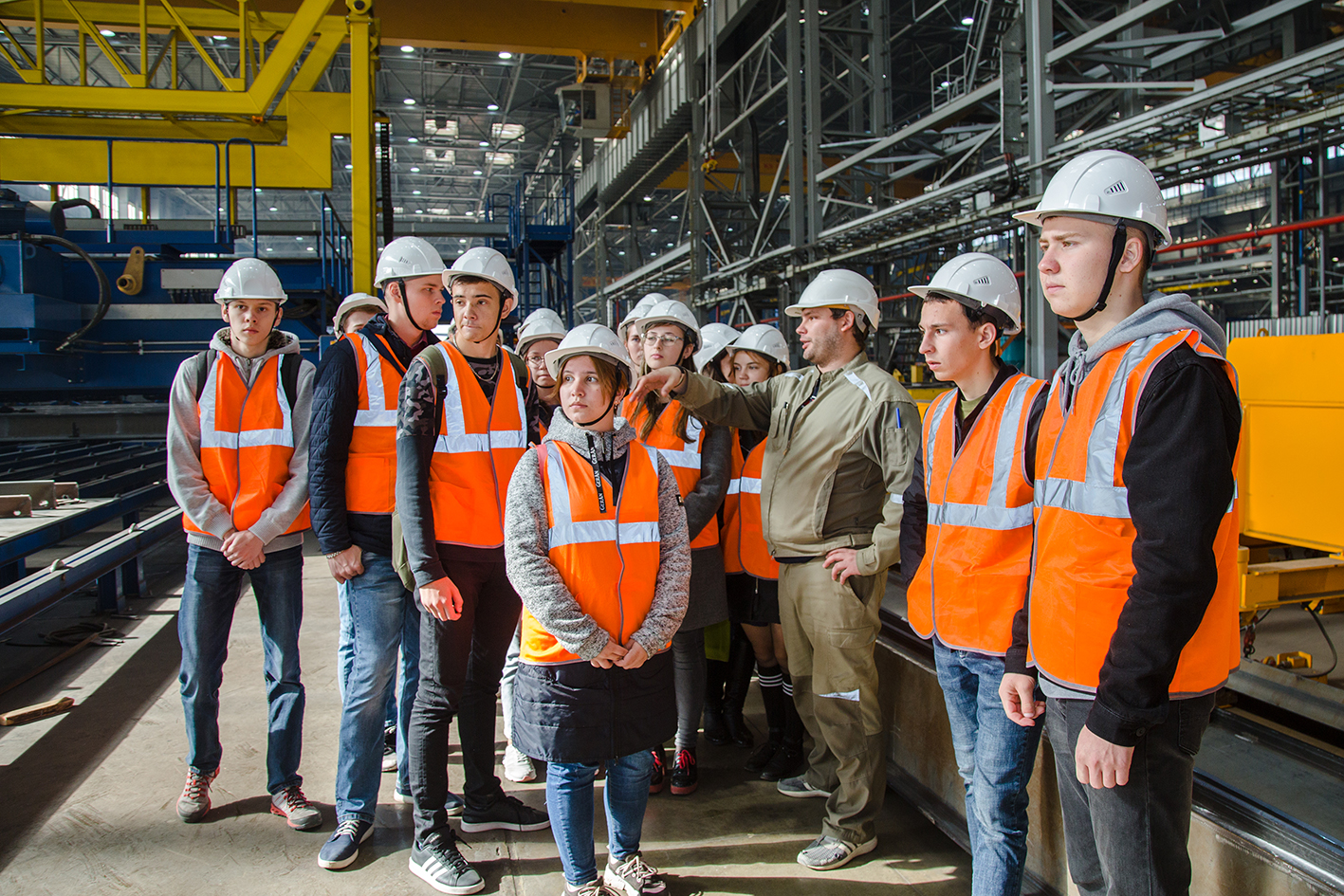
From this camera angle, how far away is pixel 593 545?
236 cm

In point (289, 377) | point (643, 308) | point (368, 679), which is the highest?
point (643, 308)

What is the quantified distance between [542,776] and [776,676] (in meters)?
1.15

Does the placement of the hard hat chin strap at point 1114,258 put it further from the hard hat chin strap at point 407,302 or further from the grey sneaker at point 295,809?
the grey sneaker at point 295,809

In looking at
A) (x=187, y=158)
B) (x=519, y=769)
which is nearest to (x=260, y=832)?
(x=519, y=769)

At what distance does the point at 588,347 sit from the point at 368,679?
146cm

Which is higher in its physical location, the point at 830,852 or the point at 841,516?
the point at 841,516

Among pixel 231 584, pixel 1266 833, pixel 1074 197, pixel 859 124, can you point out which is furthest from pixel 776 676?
pixel 859 124

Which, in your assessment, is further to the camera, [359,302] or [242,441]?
[359,302]

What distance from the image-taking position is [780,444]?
125 inches

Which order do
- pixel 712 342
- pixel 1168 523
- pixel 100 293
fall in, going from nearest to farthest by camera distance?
pixel 1168 523 < pixel 712 342 < pixel 100 293

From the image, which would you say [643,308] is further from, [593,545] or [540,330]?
[593,545]

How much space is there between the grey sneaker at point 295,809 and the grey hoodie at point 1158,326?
305 centimetres

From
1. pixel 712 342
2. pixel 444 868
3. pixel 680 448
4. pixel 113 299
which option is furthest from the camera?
pixel 113 299

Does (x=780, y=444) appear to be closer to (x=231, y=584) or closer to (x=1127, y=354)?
(x=1127, y=354)
